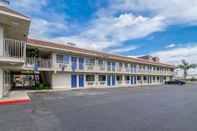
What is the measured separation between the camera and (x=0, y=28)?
39.9 feet

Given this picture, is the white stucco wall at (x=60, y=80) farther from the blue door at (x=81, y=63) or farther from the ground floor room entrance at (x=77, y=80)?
the blue door at (x=81, y=63)

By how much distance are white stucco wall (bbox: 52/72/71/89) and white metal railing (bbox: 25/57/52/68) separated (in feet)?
6.12

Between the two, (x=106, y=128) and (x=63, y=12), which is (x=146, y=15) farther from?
(x=106, y=128)

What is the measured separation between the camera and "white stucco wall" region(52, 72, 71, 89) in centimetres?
2461

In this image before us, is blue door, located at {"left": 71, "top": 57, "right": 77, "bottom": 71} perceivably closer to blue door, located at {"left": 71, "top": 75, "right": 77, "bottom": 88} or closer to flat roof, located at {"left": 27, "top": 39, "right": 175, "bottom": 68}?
flat roof, located at {"left": 27, "top": 39, "right": 175, "bottom": 68}

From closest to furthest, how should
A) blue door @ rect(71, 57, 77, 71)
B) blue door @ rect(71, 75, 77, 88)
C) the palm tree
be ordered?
1. blue door @ rect(71, 57, 77, 71)
2. blue door @ rect(71, 75, 77, 88)
3. the palm tree

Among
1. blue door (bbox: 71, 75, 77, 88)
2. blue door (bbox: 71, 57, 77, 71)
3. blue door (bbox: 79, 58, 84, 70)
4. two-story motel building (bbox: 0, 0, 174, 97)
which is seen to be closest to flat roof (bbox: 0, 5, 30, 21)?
two-story motel building (bbox: 0, 0, 174, 97)

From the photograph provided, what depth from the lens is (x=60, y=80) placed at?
25219 millimetres

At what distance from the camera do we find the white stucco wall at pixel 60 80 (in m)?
24.6

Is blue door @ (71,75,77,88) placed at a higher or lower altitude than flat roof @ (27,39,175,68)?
lower

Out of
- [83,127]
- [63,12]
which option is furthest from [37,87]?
[83,127]

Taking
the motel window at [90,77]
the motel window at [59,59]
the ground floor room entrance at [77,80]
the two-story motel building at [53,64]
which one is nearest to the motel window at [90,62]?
the two-story motel building at [53,64]

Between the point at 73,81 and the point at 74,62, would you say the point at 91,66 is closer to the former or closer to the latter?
the point at 74,62

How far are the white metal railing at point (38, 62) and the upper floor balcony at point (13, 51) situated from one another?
732cm
